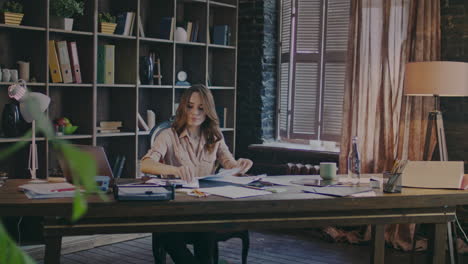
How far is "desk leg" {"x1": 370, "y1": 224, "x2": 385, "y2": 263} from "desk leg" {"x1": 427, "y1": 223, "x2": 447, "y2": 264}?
0.30m

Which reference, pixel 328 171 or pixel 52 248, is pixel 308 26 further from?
pixel 52 248

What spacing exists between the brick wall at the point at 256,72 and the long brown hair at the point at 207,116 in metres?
2.41

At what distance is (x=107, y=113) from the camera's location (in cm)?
545

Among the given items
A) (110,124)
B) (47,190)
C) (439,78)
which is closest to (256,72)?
(110,124)

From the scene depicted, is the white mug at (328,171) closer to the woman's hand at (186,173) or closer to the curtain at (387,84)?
the woman's hand at (186,173)

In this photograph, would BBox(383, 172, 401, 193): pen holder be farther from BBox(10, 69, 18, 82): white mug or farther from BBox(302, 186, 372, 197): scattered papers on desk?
BBox(10, 69, 18, 82): white mug

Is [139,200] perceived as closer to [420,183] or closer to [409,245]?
[420,183]

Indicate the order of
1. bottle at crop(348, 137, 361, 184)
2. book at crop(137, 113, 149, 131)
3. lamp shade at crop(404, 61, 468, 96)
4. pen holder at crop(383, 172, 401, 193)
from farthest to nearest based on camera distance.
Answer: book at crop(137, 113, 149, 131) < lamp shade at crop(404, 61, 468, 96) < bottle at crop(348, 137, 361, 184) < pen holder at crop(383, 172, 401, 193)

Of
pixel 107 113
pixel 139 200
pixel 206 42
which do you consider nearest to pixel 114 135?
pixel 107 113

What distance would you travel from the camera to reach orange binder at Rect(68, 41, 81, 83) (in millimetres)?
4809

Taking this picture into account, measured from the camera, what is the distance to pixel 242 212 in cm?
273

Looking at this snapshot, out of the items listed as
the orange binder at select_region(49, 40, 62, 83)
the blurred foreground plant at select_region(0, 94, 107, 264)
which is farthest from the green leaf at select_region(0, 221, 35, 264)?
the orange binder at select_region(49, 40, 62, 83)

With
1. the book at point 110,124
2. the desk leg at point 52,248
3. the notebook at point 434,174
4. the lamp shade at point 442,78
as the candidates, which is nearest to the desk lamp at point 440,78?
the lamp shade at point 442,78

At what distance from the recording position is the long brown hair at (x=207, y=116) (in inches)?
138
